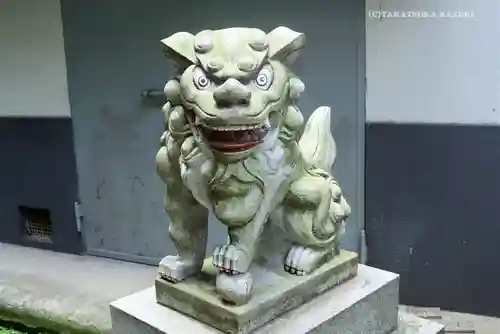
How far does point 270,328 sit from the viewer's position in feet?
4.37

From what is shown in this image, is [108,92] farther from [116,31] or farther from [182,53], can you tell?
[182,53]

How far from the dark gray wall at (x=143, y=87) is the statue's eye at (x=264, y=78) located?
1.17 meters

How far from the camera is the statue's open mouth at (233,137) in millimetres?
1194

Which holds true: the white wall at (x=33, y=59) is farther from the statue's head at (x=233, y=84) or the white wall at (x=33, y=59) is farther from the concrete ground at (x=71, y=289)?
the statue's head at (x=233, y=84)

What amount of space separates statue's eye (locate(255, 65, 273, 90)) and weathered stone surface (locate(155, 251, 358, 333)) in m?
0.45

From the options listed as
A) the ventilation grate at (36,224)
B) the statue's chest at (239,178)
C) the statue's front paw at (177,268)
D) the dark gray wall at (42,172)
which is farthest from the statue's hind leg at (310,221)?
the ventilation grate at (36,224)

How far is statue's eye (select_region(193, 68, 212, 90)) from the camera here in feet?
3.96

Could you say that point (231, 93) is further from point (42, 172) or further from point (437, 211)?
point (42, 172)

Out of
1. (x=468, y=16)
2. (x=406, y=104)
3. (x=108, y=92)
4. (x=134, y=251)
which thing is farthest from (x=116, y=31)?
(x=468, y=16)

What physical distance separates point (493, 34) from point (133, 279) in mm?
1812

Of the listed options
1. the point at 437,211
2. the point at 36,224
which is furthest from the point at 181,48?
the point at 36,224

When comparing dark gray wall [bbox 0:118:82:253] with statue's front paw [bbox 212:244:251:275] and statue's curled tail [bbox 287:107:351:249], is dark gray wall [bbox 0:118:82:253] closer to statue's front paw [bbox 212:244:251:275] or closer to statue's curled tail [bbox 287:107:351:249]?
statue's curled tail [bbox 287:107:351:249]

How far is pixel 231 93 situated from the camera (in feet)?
3.73

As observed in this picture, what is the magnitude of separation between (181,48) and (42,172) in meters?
2.10
